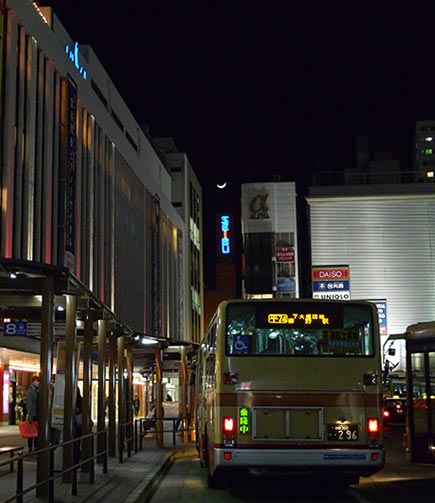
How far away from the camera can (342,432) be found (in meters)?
12.3

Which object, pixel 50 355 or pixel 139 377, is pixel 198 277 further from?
pixel 50 355

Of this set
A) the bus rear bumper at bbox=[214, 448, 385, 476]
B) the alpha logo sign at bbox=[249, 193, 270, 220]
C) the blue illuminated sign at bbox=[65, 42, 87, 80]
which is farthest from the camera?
the alpha logo sign at bbox=[249, 193, 270, 220]

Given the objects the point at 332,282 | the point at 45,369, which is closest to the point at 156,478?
the point at 45,369

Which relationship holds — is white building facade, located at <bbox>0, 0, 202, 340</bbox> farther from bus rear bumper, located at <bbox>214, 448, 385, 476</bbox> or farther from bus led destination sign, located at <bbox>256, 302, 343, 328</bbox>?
bus rear bumper, located at <bbox>214, 448, 385, 476</bbox>

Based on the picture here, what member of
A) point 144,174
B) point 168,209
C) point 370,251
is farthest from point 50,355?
point 168,209

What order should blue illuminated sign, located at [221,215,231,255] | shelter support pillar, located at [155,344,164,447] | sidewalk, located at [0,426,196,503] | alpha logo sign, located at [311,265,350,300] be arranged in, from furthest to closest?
blue illuminated sign, located at [221,215,231,255] → alpha logo sign, located at [311,265,350,300] → shelter support pillar, located at [155,344,164,447] → sidewalk, located at [0,426,196,503]

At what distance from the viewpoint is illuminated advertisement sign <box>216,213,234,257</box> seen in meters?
74.1

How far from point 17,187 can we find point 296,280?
99.9 ft

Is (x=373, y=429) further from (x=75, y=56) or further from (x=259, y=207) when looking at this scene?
(x=259, y=207)

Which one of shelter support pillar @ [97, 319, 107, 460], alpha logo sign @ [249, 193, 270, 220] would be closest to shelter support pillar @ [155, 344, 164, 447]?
shelter support pillar @ [97, 319, 107, 460]

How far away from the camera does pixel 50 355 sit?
1162cm

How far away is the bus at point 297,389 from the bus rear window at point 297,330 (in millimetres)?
16

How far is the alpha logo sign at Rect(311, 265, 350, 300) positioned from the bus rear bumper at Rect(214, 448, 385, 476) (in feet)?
131

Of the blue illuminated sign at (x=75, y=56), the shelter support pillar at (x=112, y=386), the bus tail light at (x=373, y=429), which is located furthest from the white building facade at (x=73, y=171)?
the bus tail light at (x=373, y=429)
